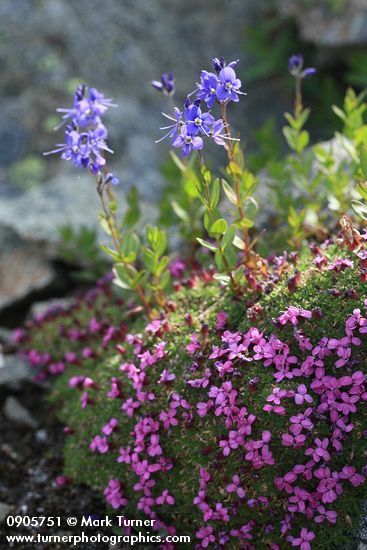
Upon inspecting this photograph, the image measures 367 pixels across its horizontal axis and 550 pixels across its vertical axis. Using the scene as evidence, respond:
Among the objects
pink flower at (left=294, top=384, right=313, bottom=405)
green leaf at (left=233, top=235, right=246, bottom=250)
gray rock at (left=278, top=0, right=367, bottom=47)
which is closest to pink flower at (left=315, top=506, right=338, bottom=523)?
pink flower at (left=294, top=384, right=313, bottom=405)

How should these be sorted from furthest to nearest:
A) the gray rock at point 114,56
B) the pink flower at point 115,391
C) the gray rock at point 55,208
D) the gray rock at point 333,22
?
the gray rock at point 114,56 < the gray rock at point 333,22 < the gray rock at point 55,208 < the pink flower at point 115,391

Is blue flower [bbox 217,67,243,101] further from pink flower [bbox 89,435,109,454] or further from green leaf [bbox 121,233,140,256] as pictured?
pink flower [bbox 89,435,109,454]

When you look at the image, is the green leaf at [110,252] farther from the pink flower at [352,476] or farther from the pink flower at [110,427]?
the pink flower at [352,476]

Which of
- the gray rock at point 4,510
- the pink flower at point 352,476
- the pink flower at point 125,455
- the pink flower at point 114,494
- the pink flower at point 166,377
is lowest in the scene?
the gray rock at point 4,510

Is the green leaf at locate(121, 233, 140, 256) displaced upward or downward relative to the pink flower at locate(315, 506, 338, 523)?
upward

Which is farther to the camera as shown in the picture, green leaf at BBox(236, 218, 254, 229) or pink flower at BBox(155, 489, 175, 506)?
green leaf at BBox(236, 218, 254, 229)

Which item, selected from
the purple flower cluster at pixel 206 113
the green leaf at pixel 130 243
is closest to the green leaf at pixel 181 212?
the green leaf at pixel 130 243

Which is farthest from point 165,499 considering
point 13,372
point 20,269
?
point 20,269
